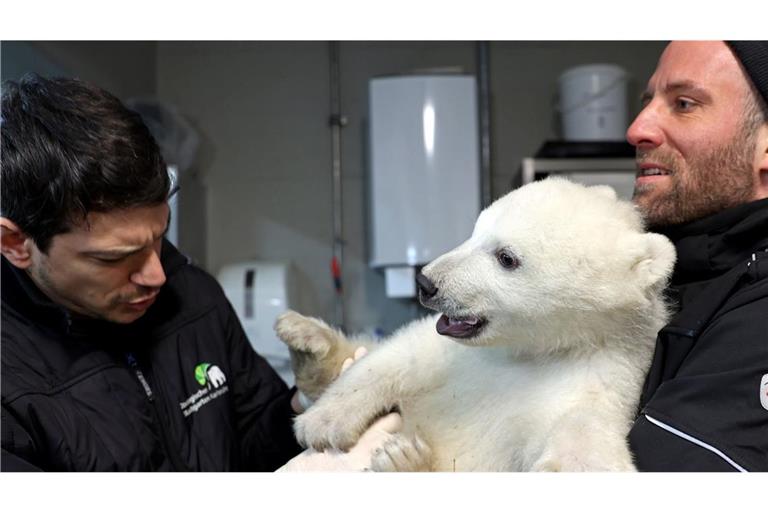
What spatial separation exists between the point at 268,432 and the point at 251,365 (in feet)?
0.50

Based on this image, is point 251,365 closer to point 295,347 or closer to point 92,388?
point 295,347

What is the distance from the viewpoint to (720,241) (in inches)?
43.8

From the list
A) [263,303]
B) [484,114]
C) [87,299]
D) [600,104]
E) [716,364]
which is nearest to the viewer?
[716,364]

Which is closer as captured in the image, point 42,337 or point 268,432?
point 42,337

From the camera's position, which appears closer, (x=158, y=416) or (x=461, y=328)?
(x=461, y=328)

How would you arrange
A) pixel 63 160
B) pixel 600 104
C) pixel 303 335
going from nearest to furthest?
pixel 63 160 < pixel 303 335 < pixel 600 104

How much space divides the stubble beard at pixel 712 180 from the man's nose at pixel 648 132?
0.13ft

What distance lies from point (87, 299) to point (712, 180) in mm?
1088

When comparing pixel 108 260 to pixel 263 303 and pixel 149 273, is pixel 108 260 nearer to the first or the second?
pixel 149 273

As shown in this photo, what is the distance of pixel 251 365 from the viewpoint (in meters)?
1.52

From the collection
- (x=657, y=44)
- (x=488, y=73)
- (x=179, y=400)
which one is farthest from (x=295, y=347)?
(x=657, y=44)

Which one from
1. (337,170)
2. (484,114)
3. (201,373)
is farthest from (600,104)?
(201,373)

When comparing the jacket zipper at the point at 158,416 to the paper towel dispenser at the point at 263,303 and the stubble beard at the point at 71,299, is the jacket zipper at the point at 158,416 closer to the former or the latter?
the stubble beard at the point at 71,299

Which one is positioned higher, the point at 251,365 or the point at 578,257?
the point at 578,257
